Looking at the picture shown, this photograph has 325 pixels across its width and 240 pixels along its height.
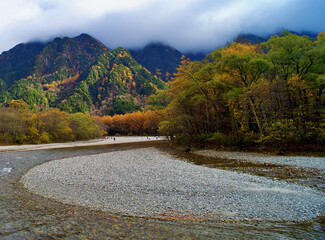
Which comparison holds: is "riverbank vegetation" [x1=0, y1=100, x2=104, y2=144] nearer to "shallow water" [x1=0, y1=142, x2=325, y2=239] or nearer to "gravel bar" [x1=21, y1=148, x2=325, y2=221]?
"gravel bar" [x1=21, y1=148, x2=325, y2=221]

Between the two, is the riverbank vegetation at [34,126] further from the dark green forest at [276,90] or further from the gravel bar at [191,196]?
the dark green forest at [276,90]

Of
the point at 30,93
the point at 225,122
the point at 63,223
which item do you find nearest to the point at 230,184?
the point at 63,223

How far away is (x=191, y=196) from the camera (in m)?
8.78

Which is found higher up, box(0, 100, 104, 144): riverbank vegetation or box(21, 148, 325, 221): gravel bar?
box(0, 100, 104, 144): riverbank vegetation

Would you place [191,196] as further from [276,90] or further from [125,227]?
A: [276,90]

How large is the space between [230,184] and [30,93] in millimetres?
203561

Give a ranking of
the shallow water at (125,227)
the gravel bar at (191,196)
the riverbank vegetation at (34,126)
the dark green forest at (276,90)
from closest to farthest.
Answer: the shallow water at (125,227) < the gravel bar at (191,196) < the dark green forest at (276,90) < the riverbank vegetation at (34,126)

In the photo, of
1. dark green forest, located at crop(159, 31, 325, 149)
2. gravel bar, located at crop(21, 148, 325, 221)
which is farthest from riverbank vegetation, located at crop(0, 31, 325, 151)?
gravel bar, located at crop(21, 148, 325, 221)

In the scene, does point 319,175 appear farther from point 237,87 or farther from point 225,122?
point 225,122

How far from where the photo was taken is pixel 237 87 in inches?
974

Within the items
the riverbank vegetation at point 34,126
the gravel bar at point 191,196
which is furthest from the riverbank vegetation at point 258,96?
the riverbank vegetation at point 34,126

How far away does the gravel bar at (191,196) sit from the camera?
685 centimetres

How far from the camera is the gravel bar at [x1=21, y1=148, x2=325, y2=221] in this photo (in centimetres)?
685

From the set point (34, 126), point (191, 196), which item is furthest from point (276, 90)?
point (34, 126)
